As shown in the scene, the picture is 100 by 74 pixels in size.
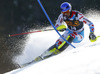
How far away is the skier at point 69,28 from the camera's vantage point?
12.2ft

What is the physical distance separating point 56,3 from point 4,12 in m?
2.35

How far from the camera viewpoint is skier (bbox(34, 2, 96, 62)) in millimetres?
3727

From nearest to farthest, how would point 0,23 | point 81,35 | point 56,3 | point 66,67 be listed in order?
point 66,67
point 81,35
point 0,23
point 56,3

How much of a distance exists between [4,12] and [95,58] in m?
6.15

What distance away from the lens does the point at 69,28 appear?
13.5ft

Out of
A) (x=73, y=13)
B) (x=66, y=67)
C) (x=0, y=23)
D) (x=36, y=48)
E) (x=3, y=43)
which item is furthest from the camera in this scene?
(x=0, y=23)

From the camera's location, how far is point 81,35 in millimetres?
4129

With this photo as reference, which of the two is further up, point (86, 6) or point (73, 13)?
point (73, 13)

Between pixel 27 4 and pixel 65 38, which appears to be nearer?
pixel 65 38

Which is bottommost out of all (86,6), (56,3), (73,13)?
(86,6)

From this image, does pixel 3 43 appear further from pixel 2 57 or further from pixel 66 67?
pixel 66 67

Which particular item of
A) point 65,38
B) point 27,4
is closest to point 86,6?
point 27,4

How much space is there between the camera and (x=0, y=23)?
780 centimetres

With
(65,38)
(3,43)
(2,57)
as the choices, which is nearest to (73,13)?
(65,38)
